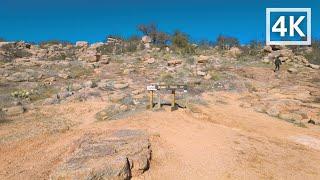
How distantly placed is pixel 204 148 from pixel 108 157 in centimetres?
265

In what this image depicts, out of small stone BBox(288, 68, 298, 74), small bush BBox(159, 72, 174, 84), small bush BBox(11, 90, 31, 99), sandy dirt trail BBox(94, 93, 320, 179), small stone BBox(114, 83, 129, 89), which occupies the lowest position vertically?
sandy dirt trail BBox(94, 93, 320, 179)

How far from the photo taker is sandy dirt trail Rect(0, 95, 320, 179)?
9.05 meters

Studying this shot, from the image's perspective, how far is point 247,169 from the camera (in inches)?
364

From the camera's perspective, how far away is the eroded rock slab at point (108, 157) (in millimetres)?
7938

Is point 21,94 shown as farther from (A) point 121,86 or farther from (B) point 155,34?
(B) point 155,34

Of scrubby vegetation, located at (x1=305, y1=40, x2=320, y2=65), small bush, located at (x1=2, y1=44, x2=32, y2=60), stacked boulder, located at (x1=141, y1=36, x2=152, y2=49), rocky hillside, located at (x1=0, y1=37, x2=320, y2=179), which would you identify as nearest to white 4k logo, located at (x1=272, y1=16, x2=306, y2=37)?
rocky hillside, located at (x1=0, y1=37, x2=320, y2=179)

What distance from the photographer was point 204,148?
34.2 ft

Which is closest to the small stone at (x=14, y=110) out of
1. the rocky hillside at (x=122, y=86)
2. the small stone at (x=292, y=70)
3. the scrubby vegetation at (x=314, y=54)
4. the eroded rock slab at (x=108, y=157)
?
the rocky hillside at (x=122, y=86)

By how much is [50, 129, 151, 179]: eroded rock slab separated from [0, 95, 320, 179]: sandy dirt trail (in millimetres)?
278

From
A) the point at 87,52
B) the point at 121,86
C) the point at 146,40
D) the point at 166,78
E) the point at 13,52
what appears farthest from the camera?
the point at 146,40

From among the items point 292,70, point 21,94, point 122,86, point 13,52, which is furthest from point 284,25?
point 13,52

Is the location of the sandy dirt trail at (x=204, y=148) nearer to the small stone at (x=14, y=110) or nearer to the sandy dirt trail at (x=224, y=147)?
the sandy dirt trail at (x=224, y=147)

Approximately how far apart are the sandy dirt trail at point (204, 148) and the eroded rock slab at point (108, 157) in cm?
28

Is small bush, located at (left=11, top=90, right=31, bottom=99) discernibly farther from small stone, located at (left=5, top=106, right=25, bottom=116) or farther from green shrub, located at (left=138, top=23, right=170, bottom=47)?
green shrub, located at (left=138, top=23, right=170, bottom=47)
